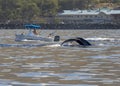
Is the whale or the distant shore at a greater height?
the whale

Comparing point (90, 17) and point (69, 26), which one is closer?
point (69, 26)

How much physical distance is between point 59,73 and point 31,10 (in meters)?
169

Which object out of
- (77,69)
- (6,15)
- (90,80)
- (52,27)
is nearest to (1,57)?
(77,69)

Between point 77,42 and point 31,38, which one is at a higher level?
point 77,42

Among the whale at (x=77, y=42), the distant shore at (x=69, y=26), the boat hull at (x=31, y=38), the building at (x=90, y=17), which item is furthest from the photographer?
the building at (x=90, y=17)

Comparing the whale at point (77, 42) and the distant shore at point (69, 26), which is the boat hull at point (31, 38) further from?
the distant shore at point (69, 26)

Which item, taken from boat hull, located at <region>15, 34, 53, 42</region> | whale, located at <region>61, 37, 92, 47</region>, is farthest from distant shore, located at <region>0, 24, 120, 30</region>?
whale, located at <region>61, 37, 92, 47</region>

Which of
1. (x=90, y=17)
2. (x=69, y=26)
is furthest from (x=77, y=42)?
(x=90, y=17)

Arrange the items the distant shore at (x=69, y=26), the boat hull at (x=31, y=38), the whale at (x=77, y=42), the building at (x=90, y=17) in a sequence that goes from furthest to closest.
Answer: the building at (x=90, y=17)
the distant shore at (x=69, y=26)
the boat hull at (x=31, y=38)
the whale at (x=77, y=42)

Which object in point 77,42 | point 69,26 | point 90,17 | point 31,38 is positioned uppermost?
point 77,42

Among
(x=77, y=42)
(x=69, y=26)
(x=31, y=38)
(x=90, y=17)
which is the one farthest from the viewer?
(x=90, y=17)

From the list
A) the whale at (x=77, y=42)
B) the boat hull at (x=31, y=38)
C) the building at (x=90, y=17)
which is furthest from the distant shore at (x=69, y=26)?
the whale at (x=77, y=42)

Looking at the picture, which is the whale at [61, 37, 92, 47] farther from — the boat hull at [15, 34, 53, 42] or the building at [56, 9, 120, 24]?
the building at [56, 9, 120, 24]

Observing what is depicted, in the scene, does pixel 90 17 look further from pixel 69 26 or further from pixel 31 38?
pixel 31 38
